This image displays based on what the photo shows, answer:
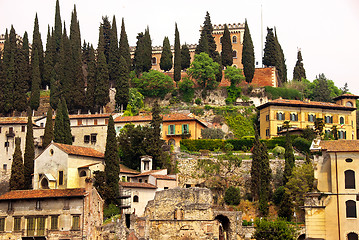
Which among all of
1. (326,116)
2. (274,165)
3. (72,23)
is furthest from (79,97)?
(326,116)

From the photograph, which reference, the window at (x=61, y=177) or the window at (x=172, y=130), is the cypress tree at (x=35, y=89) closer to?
the window at (x=172, y=130)

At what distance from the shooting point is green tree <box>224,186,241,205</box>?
6041 centimetres

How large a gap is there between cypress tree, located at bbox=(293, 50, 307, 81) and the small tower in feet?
147

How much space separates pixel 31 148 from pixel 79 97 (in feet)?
53.3

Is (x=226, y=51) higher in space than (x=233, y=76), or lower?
higher

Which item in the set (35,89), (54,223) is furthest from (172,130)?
(54,223)

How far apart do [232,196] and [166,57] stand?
3479 centimetres

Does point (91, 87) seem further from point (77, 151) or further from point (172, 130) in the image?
point (77, 151)

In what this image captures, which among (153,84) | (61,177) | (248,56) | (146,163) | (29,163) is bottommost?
(61,177)

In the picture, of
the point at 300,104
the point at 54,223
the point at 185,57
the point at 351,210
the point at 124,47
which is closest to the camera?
the point at 351,210

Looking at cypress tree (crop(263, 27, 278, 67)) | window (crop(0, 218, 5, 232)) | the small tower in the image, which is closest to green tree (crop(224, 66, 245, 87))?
cypress tree (crop(263, 27, 278, 67))

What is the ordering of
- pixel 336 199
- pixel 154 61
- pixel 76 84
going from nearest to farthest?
pixel 336 199
pixel 76 84
pixel 154 61

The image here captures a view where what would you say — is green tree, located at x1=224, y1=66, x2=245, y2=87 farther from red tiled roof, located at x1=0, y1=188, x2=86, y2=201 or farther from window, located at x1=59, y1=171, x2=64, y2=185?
red tiled roof, located at x1=0, y1=188, x2=86, y2=201

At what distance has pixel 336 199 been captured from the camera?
1777 inches
